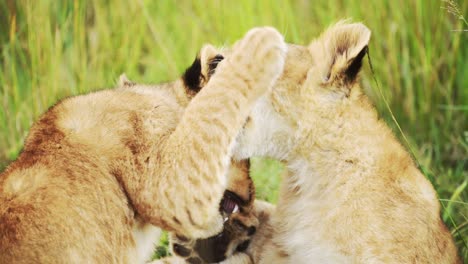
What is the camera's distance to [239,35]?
536 centimetres

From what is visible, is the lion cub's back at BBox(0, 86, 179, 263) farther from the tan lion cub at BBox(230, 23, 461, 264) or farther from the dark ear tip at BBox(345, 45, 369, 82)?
the dark ear tip at BBox(345, 45, 369, 82)

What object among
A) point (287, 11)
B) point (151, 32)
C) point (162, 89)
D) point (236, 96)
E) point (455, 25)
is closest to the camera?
point (236, 96)

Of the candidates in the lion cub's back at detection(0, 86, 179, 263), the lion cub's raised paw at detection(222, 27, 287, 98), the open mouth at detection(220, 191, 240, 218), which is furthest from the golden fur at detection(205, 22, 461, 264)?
the lion cub's back at detection(0, 86, 179, 263)

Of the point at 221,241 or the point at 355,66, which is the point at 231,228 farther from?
the point at 355,66

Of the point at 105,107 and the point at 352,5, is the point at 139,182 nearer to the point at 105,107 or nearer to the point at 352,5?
the point at 105,107

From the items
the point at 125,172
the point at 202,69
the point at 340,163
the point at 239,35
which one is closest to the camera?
the point at 125,172

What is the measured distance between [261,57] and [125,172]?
2.43 feet

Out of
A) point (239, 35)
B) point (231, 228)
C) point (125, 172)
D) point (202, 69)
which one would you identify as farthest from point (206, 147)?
point (239, 35)

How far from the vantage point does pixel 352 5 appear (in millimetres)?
5262

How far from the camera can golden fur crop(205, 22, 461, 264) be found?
128 inches

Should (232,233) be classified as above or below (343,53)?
below

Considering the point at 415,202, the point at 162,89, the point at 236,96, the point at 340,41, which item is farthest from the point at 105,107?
the point at 415,202

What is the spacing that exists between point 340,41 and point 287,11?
81.1 inches

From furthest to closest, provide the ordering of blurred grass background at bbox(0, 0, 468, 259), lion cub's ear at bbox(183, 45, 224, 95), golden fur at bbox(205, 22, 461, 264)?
blurred grass background at bbox(0, 0, 468, 259)
lion cub's ear at bbox(183, 45, 224, 95)
golden fur at bbox(205, 22, 461, 264)
